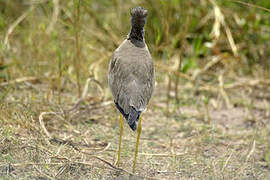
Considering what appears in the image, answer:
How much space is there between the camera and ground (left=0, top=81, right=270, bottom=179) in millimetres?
2613

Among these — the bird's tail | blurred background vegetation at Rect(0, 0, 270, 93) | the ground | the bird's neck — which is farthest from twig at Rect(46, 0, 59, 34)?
the bird's tail

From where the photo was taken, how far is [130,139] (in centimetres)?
345

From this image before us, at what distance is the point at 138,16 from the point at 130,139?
1.23 m

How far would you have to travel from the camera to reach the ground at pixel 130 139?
261 cm

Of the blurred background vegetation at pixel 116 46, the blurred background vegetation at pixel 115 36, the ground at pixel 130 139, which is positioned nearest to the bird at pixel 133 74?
the ground at pixel 130 139

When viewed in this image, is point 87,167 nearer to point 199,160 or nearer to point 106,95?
point 199,160

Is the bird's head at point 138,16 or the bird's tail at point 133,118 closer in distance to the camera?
the bird's tail at point 133,118

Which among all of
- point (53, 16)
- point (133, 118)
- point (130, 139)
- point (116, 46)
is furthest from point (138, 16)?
point (53, 16)

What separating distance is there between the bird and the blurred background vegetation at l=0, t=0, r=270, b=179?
2.42 feet

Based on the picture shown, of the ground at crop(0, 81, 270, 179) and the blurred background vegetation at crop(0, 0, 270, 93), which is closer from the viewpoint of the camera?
the ground at crop(0, 81, 270, 179)

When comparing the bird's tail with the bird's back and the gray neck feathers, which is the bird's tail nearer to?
the bird's back

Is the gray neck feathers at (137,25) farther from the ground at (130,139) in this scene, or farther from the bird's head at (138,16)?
the ground at (130,139)

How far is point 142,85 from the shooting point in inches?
102

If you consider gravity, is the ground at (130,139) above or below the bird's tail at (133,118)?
below
